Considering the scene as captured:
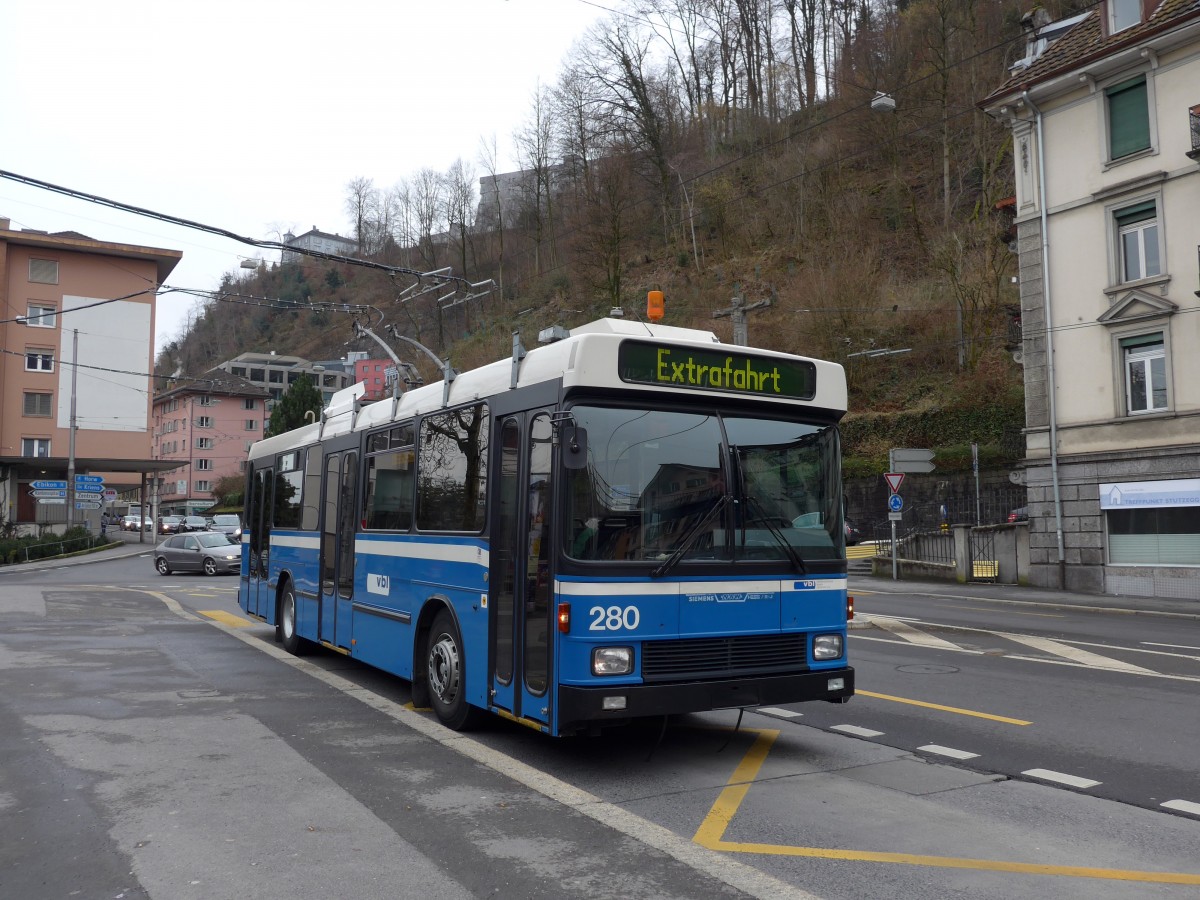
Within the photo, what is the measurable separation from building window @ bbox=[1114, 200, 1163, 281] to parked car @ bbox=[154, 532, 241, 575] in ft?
87.0

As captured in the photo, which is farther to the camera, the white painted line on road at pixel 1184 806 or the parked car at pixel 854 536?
the parked car at pixel 854 536

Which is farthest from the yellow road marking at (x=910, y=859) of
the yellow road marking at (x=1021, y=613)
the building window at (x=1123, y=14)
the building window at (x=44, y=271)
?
the building window at (x=44, y=271)

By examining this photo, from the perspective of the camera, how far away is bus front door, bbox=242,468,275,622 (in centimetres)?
1420

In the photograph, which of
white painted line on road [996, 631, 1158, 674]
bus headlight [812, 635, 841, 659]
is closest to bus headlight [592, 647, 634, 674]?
bus headlight [812, 635, 841, 659]

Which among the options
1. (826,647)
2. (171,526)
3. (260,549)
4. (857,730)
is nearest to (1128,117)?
(857,730)

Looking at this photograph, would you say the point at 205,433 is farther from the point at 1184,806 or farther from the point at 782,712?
the point at 1184,806

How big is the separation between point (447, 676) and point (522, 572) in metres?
1.69

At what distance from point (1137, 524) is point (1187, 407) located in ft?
9.83

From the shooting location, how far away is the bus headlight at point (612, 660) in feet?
21.0

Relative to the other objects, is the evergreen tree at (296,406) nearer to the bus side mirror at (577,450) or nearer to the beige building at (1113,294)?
the beige building at (1113,294)

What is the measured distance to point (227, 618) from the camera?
1816 cm

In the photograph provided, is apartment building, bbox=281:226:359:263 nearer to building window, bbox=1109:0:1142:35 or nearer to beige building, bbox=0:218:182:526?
beige building, bbox=0:218:182:526

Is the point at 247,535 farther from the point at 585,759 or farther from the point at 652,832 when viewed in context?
the point at 652,832

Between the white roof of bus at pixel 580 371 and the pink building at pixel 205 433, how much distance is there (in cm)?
9140
